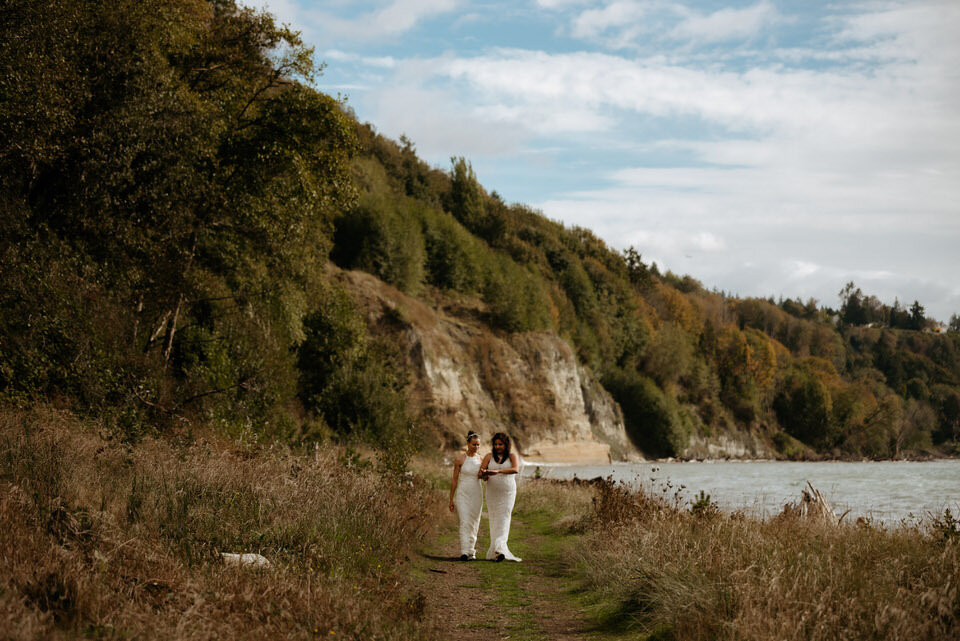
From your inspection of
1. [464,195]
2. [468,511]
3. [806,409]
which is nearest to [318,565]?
[468,511]

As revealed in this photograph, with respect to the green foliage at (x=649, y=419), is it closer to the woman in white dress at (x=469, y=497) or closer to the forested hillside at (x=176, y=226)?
the forested hillside at (x=176, y=226)

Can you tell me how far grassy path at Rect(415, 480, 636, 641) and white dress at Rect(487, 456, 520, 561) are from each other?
29 cm

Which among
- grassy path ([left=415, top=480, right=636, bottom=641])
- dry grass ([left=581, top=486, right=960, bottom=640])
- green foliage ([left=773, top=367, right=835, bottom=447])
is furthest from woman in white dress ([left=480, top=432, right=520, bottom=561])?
green foliage ([left=773, top=367, right=835, bottom=447])

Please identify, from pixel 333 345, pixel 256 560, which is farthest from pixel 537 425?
pixel 256 560

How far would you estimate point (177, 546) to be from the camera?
702cm

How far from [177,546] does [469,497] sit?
6021 mm

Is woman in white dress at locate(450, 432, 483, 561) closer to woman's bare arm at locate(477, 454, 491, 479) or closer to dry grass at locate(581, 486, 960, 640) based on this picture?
woman's bare arm at locate(477, 454, 491, 479)

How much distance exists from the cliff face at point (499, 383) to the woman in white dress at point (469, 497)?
127ft

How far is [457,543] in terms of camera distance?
14242 millimetres

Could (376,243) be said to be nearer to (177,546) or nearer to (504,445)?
(504,445)

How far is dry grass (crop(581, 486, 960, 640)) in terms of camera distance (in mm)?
5902

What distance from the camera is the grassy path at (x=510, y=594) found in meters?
7.93

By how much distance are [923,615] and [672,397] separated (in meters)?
99.6

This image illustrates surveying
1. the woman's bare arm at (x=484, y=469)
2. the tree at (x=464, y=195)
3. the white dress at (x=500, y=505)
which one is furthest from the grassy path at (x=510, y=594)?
the tree at (x=464, y=195)
